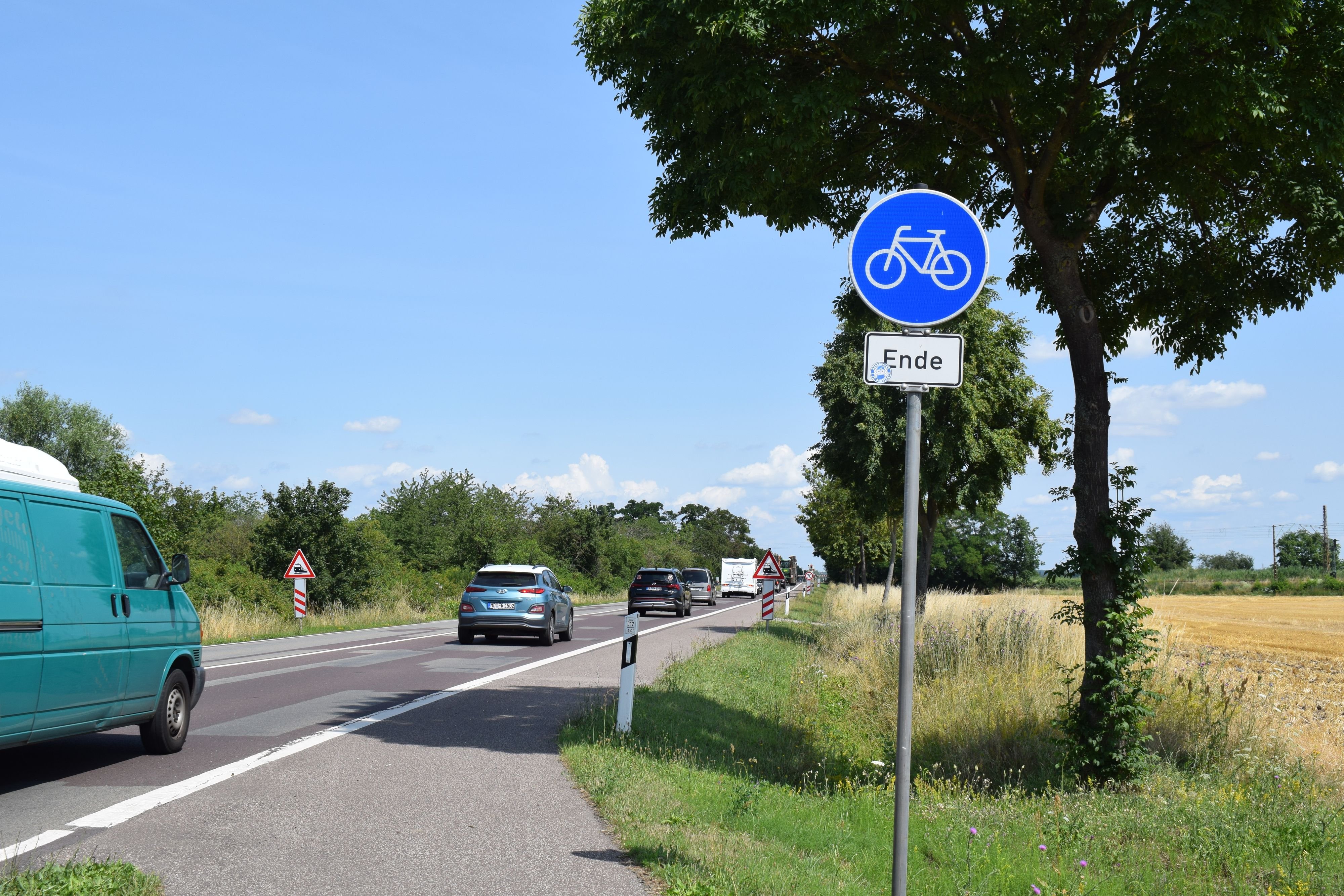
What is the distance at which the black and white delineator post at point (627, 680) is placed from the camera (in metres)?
9.48

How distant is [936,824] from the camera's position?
6348 millimetres

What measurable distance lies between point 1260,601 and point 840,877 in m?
66.1

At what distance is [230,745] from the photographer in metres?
8.80

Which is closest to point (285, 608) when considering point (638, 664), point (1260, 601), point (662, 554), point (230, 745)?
point (638, 664)

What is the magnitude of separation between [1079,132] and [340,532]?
29.3 meters

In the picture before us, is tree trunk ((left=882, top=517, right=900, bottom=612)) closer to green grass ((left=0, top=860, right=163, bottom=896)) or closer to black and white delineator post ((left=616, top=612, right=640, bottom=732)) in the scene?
black and white delineator post ((left=616, top=612, right=640, bottom=732))

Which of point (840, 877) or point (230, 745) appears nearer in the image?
point (840, 877)

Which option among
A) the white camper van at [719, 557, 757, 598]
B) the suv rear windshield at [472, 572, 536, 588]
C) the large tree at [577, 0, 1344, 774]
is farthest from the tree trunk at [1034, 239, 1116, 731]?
the white camper van at [719, 557, 757, 598]

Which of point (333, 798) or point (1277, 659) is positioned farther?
point (1277, 659)

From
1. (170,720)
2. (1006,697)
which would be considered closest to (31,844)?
(170,720)

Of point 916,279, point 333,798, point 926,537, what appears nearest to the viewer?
point 916,279

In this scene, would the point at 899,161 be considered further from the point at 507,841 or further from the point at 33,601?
the point at 33,601

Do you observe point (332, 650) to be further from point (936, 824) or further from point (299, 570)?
point (936, 824)

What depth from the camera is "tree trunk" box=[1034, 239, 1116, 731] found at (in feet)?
25.5
